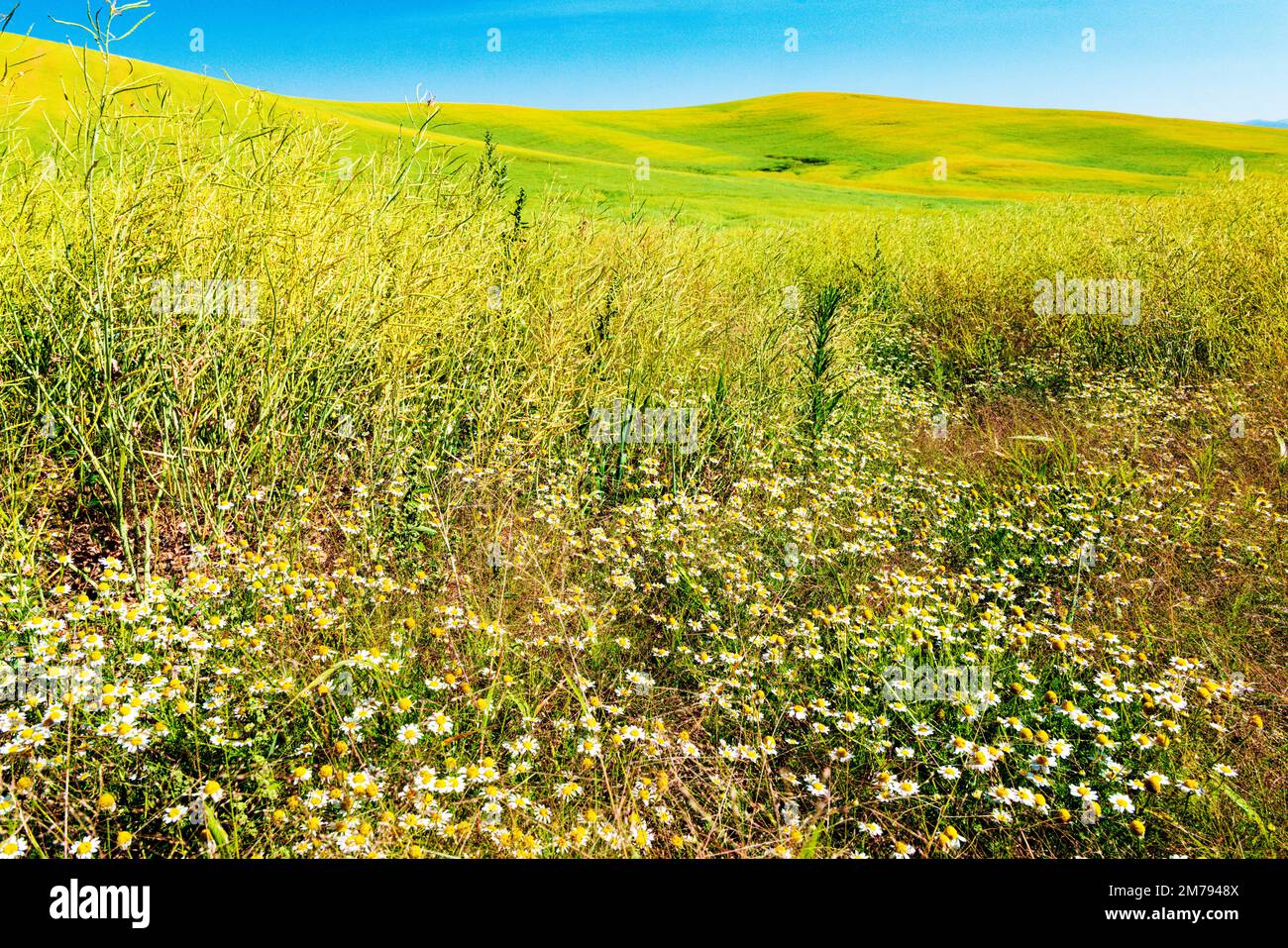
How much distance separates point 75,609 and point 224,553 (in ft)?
1.65

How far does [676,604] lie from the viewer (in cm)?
270

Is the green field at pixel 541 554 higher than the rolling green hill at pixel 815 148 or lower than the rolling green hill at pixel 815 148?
lower

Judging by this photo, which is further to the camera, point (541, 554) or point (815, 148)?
point (815, 148)

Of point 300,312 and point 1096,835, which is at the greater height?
point 300,312

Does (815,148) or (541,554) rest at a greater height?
(815,148)

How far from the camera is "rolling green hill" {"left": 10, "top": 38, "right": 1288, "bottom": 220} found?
1994 cm

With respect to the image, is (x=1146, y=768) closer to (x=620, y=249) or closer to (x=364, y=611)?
(x=364, y=611)

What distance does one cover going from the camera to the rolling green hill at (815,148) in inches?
785

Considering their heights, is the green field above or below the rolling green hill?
below

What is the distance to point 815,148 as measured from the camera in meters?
43.5

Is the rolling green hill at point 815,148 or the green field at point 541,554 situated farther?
the rolling green hill at point 815,148

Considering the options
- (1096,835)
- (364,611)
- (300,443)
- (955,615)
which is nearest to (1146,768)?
(1096,835)

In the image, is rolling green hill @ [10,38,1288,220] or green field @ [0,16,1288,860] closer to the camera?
green field @ [0,16,1288,860]
